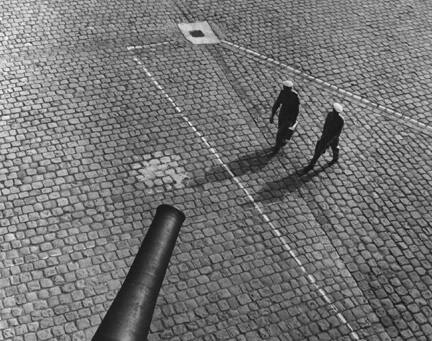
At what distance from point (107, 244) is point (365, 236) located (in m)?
5.33

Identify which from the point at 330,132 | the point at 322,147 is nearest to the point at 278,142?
the point at 322,147

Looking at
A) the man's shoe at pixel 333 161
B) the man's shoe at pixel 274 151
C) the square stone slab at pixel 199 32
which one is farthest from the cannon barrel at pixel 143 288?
the square stone slab at pixel 199 32

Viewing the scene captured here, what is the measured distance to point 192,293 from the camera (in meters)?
10.8

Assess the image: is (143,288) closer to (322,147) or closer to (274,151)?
(322,147)

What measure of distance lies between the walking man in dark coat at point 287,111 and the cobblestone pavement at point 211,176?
2.13 feet

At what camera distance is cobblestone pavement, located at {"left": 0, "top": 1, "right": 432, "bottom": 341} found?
10.7 m

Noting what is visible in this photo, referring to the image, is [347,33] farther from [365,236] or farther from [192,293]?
[192,293]

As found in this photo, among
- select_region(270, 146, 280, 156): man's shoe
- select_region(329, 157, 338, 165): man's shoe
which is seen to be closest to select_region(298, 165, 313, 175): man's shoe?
select_region(329, 157, 338, 165): man's shoe

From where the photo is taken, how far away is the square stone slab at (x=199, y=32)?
1709 centimetres

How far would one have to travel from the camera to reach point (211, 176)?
13023 mm

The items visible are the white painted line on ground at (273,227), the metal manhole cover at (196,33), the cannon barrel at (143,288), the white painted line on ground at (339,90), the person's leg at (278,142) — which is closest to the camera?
the cannon barrel at (143,288)

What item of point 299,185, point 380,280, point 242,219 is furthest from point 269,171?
A: point 380,280

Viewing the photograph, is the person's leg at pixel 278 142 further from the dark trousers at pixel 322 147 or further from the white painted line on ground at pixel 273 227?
the white painted line on ground at pixel 273 227

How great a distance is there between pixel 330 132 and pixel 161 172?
3.84 meters
